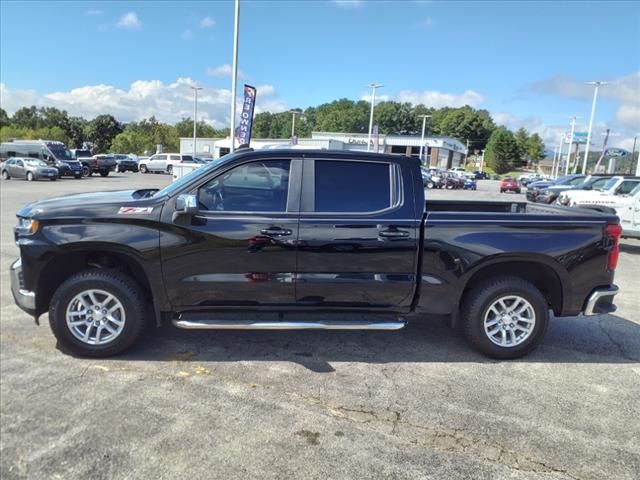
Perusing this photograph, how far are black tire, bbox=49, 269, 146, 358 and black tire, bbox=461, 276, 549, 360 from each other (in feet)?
9.77

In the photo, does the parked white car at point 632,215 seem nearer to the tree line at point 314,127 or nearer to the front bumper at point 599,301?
the front bumper at point 599,301

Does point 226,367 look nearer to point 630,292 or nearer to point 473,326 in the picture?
point 473,326

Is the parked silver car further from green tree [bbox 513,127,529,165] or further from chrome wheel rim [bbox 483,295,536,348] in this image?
green tree [bbox 513,127,529,165]

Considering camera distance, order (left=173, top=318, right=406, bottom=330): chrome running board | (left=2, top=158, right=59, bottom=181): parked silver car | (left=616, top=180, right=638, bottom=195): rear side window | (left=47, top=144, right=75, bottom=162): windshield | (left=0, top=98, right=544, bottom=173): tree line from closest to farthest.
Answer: (left=173, top=318, right=406, bottom=330): chrome running board → (left=616, top=180, right=638, bottom=195): rear side window → (left=2, top=158, right=59, bottom=181): parked silver car → (left=47, top=144, right=75, bottom=162): windshield → (left=0, top=98, right=544, bottom=173): tree line

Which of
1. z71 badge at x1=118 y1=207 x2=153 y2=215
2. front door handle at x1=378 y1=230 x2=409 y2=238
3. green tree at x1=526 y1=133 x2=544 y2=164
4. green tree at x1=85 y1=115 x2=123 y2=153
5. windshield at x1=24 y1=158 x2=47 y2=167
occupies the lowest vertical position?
windshield at x1=24 y1=158 x2=47 y2=167

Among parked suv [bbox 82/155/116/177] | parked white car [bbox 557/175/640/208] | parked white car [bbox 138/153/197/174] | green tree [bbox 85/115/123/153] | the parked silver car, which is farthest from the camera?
green tree [bbox 85/115/123/153]

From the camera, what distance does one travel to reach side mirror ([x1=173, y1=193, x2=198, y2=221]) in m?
3.83

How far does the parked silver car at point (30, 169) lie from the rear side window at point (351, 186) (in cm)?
3012

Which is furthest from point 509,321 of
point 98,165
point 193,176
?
point 98,165

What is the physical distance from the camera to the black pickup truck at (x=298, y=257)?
3.97 metres

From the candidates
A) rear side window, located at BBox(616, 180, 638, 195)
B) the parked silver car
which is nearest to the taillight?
rear side window, located at BBox(616, 180, 638, 195)

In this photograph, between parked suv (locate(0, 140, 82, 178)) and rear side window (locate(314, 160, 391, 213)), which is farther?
parked suv (locate(0, 140, 82, 178))

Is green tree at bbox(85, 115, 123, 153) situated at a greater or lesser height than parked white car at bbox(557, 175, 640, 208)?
greater

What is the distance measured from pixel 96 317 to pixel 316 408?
6.95ft
